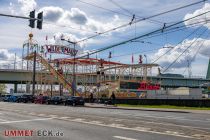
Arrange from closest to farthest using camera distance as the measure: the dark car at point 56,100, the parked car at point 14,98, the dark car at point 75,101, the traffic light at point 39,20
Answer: the traffic light at point 39,20, the dark car at point 75,101, the dark car at point 56,100, the parked car at point 14,98

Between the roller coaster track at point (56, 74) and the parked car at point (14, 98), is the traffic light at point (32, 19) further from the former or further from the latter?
the roller coaster track at point (56, 74)

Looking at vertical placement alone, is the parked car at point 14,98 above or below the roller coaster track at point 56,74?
below

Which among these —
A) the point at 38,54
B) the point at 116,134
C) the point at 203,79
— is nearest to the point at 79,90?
the point at 38,54

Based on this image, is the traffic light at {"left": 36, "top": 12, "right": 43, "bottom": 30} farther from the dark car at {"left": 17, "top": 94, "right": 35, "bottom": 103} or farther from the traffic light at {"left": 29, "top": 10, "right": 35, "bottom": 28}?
the dark car at {"left": 17, "top": 94, "right": 35, "bottom": 103}

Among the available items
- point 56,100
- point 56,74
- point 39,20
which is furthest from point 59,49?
point 39,20

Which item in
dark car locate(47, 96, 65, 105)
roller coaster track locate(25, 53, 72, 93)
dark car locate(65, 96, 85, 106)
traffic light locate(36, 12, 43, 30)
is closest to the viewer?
traffic light locate(36, 12, 43, 30)

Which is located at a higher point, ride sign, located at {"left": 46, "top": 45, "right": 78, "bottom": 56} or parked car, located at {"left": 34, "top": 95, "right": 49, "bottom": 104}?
ride sign, located at {"left": 46, "top": 45, "right": 78, "bottom": 56}

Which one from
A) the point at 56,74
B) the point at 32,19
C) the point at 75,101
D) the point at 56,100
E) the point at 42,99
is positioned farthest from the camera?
the point at 56,74

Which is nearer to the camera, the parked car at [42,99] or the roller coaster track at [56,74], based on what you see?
the parked car at [42,99]

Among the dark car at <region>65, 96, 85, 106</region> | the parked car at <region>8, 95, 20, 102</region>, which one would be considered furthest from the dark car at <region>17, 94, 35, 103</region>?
the dark car at <region>65, 96, 85, 106</region>

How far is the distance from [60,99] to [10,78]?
4302 centimetres

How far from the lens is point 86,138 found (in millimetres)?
13297

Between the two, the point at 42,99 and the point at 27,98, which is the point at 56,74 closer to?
the point at 27,98

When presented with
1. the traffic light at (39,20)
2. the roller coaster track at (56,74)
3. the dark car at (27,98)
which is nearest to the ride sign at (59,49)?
the roller coaster track at (56,74)
